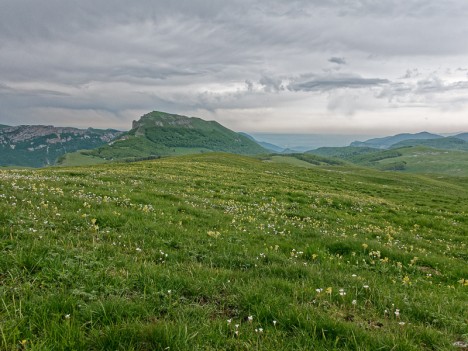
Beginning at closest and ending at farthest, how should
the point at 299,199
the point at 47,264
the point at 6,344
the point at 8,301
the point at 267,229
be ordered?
the point at 6,344 < the point at 8,301 < the point at 47,264 < the point at 267,229 < the point at 299,199

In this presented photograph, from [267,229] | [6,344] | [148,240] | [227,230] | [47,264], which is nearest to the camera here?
[6,344]

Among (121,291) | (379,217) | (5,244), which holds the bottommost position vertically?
(379,217)

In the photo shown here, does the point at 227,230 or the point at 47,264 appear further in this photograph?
the point at 227,230

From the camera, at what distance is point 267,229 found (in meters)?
13.3

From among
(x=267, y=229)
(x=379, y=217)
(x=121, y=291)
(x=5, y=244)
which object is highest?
(x=5, y=244)

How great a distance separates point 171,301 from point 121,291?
0.94m

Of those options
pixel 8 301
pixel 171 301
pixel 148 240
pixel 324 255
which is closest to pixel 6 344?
pixel 8 301

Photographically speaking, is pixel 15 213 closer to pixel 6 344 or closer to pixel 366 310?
pixel 6 344

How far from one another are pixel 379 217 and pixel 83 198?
58.7 ft

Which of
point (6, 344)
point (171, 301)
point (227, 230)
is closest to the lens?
point (6, 344)

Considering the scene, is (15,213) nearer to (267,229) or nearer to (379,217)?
→ (267,229)

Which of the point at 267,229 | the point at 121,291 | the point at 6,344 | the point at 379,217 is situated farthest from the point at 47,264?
the point at 379,217

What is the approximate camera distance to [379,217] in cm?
2136

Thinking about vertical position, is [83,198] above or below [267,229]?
above
